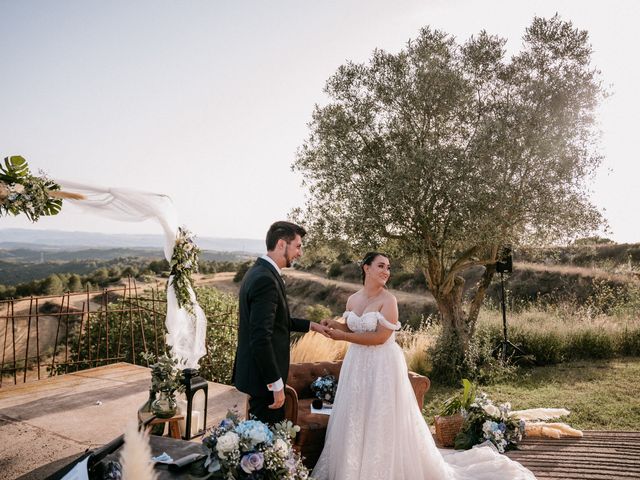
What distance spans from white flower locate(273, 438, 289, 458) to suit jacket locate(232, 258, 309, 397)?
818 millimetres

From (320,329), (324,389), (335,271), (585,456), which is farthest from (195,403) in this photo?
(335,271)

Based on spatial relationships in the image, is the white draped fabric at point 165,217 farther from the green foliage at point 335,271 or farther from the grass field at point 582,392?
the green foliage at point 335,271

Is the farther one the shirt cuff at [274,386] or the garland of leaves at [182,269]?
the garland of leaves at [182,269]

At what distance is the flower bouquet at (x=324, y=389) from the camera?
221 inches

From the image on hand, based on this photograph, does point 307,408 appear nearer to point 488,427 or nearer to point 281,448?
point 488,427

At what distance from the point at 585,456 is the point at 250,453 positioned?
4207 millimetres

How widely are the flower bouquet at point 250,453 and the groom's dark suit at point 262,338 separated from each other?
2.39ft

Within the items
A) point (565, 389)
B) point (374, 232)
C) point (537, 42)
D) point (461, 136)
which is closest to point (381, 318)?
point (374, 232)

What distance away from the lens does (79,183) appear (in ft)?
20.7

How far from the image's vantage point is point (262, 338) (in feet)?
11.0

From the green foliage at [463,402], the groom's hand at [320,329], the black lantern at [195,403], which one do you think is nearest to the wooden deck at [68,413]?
the black lantern at [195,403]

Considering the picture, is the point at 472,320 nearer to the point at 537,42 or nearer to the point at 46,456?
the point at 537,42

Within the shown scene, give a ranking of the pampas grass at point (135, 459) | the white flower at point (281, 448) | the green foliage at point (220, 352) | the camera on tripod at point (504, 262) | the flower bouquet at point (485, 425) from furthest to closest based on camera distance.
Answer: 1. the camera on tripod at point (504, 262)
2. the green foliage at point (220, 352)
3. the flower bouquet at point (485, 425)
4. the white flower at point (281, 448)
5. the pampas grass at point (135, 459)

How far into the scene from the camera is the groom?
338 centimetres
